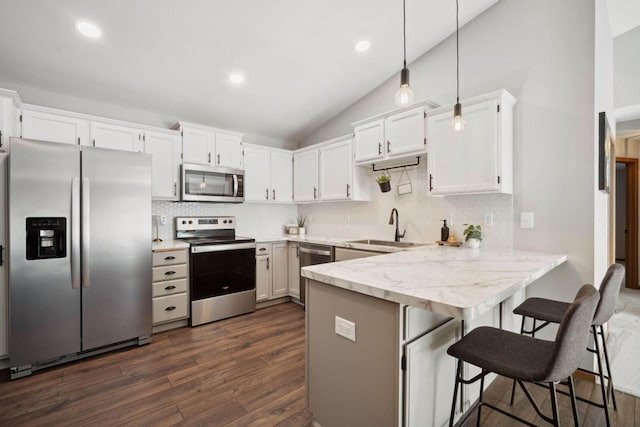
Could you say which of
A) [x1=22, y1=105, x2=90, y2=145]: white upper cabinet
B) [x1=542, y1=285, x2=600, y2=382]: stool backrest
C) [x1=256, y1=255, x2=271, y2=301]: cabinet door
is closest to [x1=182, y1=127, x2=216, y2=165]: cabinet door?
[x1=22, y1=105, x2=90, y2=145]: white upper cabinet

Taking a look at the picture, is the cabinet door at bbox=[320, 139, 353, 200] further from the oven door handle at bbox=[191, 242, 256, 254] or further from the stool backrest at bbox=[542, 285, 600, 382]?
the stool backrest at bbox=[542, 285, 600, 382]

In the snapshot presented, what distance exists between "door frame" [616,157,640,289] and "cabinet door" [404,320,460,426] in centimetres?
510

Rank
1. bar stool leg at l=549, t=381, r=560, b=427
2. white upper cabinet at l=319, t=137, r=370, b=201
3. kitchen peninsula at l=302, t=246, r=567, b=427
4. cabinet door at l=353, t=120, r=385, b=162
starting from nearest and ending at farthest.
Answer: bar stool leg at l=549, t=381, r=560, b=427 < kitchen peninsula at l=302, t=246, r=567, b=427 < cabinet door at l=353, t=120, r=385, b=162 < white upper cabinet at l=319, t=137, r=370, b=201

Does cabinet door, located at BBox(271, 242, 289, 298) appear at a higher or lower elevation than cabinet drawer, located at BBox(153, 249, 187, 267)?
lower

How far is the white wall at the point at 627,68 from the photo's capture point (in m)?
3.39

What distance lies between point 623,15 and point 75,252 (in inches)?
211

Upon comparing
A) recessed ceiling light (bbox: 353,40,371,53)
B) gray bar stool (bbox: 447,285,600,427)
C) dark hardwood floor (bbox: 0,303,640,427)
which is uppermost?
recessed ceiling light (bbox: 353,40,371,53)

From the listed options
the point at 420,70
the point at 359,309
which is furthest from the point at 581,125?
the point at 359,309

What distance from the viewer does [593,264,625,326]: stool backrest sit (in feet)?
4.91

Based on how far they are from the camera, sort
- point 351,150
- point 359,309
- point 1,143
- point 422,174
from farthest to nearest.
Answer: point 351,150
point 422,174
point 1,143
point 359,309

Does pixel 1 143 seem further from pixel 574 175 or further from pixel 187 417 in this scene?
pixel 574 175

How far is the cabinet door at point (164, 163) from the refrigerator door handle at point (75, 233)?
885 millimetres

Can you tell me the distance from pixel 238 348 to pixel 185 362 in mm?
451

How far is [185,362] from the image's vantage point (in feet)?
8.22
